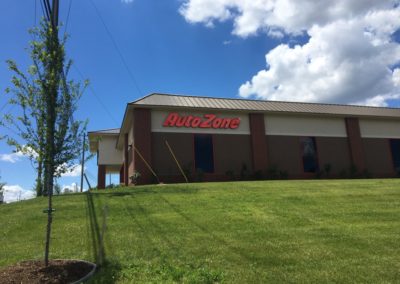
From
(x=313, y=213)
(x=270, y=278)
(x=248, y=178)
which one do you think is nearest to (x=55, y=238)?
(x=270, y=278)

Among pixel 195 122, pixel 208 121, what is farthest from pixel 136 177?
pixel 208 121

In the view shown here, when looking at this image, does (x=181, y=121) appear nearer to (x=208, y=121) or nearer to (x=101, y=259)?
(x=208, y=121)

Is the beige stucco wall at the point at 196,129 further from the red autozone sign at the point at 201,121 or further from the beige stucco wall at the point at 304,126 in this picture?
the beige stucco wall at the point at 304,126

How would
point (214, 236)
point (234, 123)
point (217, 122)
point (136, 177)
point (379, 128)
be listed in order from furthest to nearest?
point (379, 128), point (234, 123), point (217, 122), point (136, 177), point (214, 236)

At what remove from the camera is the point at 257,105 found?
27.1 meters

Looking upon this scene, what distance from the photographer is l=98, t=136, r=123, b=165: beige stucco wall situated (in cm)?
3372

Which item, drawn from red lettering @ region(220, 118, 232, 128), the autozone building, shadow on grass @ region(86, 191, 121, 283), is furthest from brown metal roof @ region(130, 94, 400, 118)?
shadow on grass @ region(86, 191, 121, 283)

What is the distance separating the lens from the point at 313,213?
A: 39.1 feet

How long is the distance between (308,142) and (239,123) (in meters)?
5.93

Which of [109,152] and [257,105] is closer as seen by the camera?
[257,105]

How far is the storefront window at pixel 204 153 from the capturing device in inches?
955

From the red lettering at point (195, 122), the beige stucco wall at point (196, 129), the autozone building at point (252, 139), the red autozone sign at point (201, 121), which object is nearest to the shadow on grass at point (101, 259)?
the autozone building at point (252, 139)

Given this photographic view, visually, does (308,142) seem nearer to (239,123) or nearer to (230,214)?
(239,123)

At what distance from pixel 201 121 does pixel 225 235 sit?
1554 centimetres
